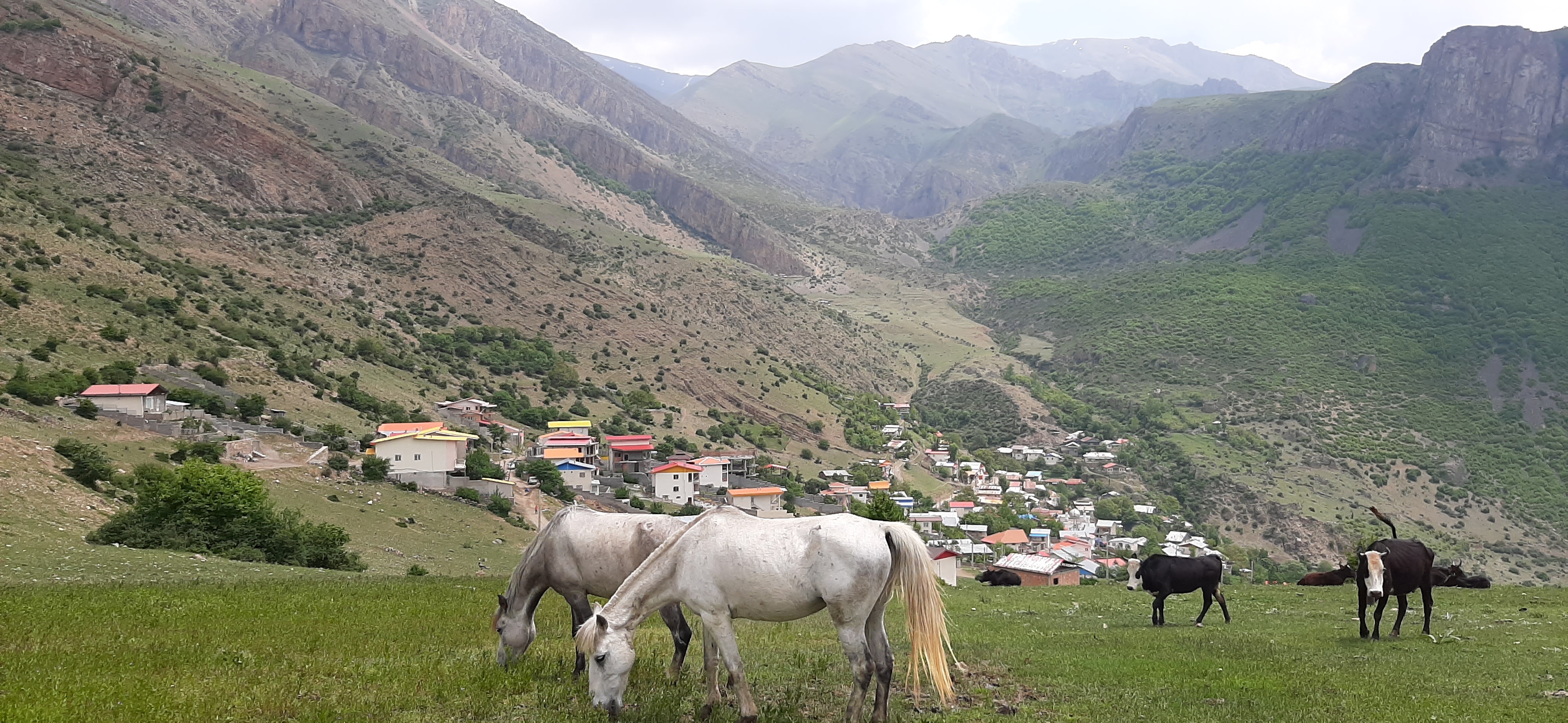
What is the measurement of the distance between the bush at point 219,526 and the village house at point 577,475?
37794 millimetres

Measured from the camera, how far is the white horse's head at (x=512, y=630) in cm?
1162

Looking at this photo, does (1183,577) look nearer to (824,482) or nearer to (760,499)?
(760,499)

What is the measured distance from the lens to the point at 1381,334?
141750mm

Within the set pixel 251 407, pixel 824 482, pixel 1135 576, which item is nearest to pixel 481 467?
pixel 251 407

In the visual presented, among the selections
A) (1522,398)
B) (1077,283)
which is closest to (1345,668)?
(1522,398)

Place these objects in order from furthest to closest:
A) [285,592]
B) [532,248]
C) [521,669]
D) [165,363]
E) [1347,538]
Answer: [532,248]
[1347,538]
[165,363]
[285,592]
[521,669]

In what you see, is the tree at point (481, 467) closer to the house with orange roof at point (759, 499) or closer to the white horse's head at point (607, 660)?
the house with orange roof at point (759, 499)

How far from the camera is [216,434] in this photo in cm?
5038

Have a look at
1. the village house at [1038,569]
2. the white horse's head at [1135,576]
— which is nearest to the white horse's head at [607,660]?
the white horse's head at [1135,576]

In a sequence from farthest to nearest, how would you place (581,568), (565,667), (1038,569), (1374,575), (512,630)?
(1038,569) < (1374,575) < (581,568) < (512,630) < (565,667)

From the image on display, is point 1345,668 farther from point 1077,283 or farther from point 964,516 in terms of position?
point 1077,283

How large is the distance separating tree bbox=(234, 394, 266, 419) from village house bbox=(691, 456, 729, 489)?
114ft

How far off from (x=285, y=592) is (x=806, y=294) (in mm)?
178126

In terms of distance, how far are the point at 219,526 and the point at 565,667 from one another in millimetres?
26550
